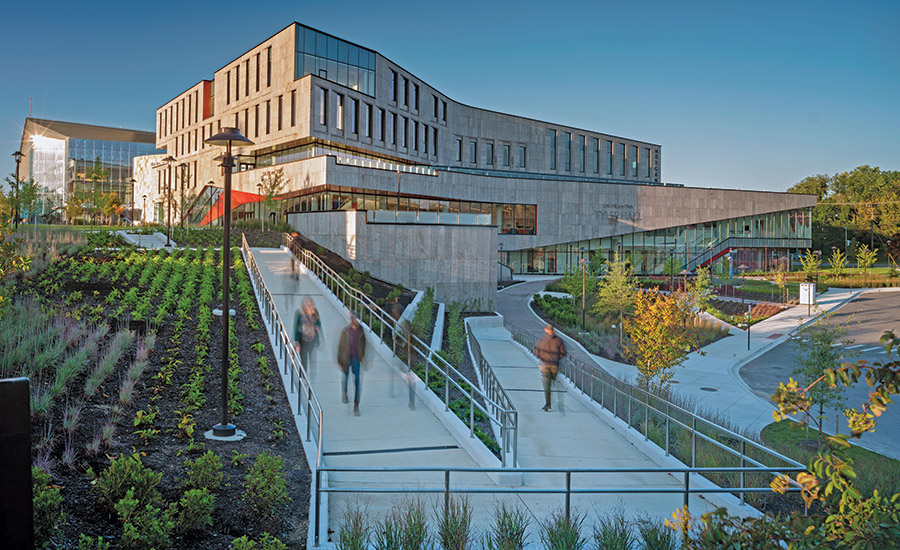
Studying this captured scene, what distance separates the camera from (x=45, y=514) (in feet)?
16.5

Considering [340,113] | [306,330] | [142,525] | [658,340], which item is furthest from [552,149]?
[142,525]

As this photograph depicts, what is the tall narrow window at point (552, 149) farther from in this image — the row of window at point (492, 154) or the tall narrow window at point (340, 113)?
the tall narrow window at point (340, 113)

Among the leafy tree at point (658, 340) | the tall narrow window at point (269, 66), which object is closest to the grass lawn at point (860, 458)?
the leafy tree at point (658, 340)

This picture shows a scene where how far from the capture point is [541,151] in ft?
214

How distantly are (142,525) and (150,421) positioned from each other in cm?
326

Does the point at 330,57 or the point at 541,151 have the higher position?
the point at 330,57

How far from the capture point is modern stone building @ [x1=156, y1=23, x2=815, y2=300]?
29344mm

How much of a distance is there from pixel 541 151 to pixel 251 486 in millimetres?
62353

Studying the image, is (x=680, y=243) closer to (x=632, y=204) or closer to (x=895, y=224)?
(x=632, y=204)

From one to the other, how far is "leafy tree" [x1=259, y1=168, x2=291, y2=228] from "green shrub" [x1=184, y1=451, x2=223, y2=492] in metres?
35.1

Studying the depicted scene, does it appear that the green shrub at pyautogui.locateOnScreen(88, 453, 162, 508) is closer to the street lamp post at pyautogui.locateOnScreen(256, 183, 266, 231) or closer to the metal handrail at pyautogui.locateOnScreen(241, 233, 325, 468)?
the metal handrail at pyautogui.locateOnScreen(241, 233, 325, 468)

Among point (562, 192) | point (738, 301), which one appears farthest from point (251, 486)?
point (562, 192)

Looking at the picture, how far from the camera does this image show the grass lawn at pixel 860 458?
8.22m

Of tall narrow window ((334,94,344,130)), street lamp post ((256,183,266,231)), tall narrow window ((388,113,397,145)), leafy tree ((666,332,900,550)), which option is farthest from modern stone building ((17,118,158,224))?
leafy tree ((666,332,900,550))
